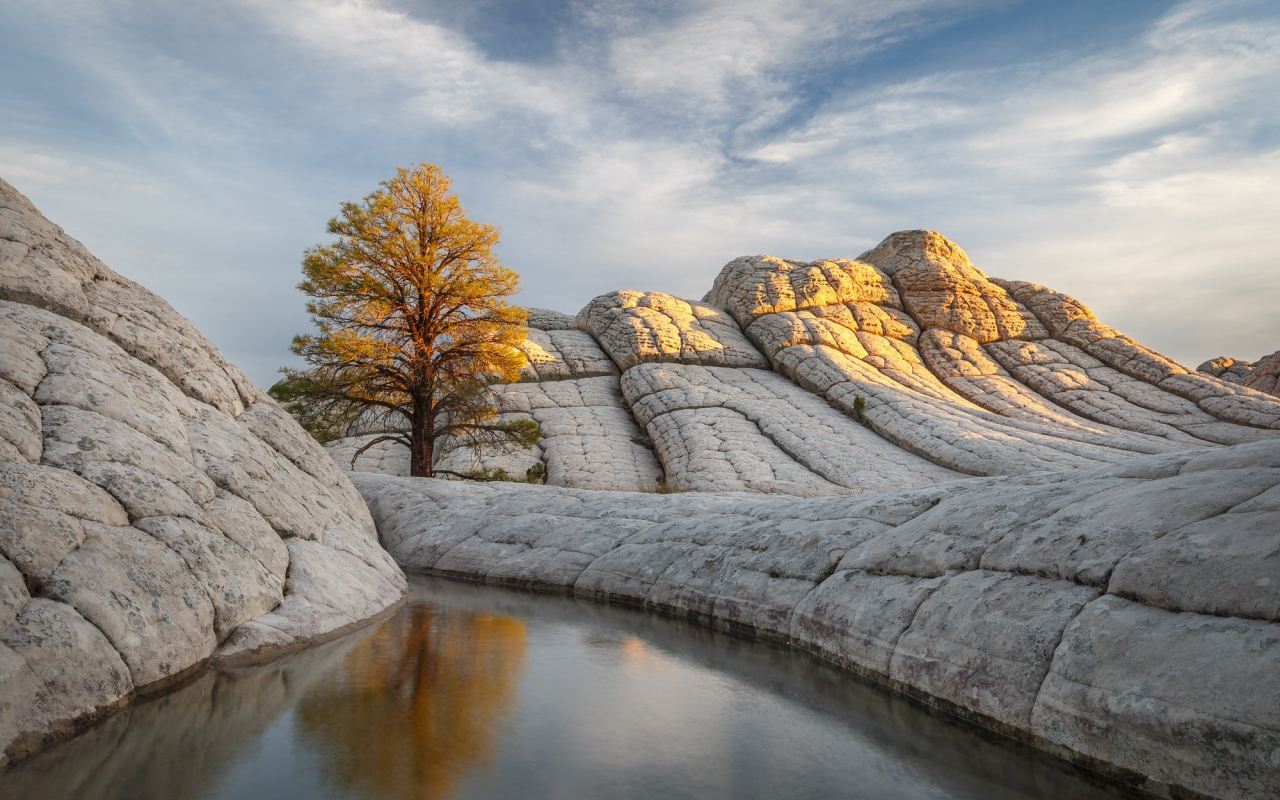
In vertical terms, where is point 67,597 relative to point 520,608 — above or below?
above

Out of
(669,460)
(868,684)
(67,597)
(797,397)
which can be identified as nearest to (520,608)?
(868,684)

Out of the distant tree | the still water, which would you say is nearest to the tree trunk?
the distant tree

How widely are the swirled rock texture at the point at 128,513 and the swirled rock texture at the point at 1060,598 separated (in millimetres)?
4563

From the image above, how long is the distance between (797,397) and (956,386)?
1006cm

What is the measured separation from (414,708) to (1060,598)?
15.8 feet

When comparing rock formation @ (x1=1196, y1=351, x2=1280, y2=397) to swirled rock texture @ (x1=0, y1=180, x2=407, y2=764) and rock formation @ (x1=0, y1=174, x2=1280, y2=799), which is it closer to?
rock formation @ (x1=0, y1=174, x2=1280, y2=799)

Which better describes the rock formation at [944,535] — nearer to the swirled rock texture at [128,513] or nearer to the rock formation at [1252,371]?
the swirled rock texture at [128,513]

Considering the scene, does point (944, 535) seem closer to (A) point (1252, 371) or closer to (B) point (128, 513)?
(B) point (128, 513)

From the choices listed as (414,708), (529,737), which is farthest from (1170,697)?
(414,708)

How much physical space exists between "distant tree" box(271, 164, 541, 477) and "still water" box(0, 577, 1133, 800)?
14.3 metres

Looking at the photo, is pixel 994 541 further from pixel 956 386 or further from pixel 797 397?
pixel 956 386

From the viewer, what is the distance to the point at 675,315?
37750mm

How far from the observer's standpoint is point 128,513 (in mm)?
6027

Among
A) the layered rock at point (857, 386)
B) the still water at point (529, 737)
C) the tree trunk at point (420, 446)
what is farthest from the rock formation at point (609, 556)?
the layered rock at point (857, 386)
